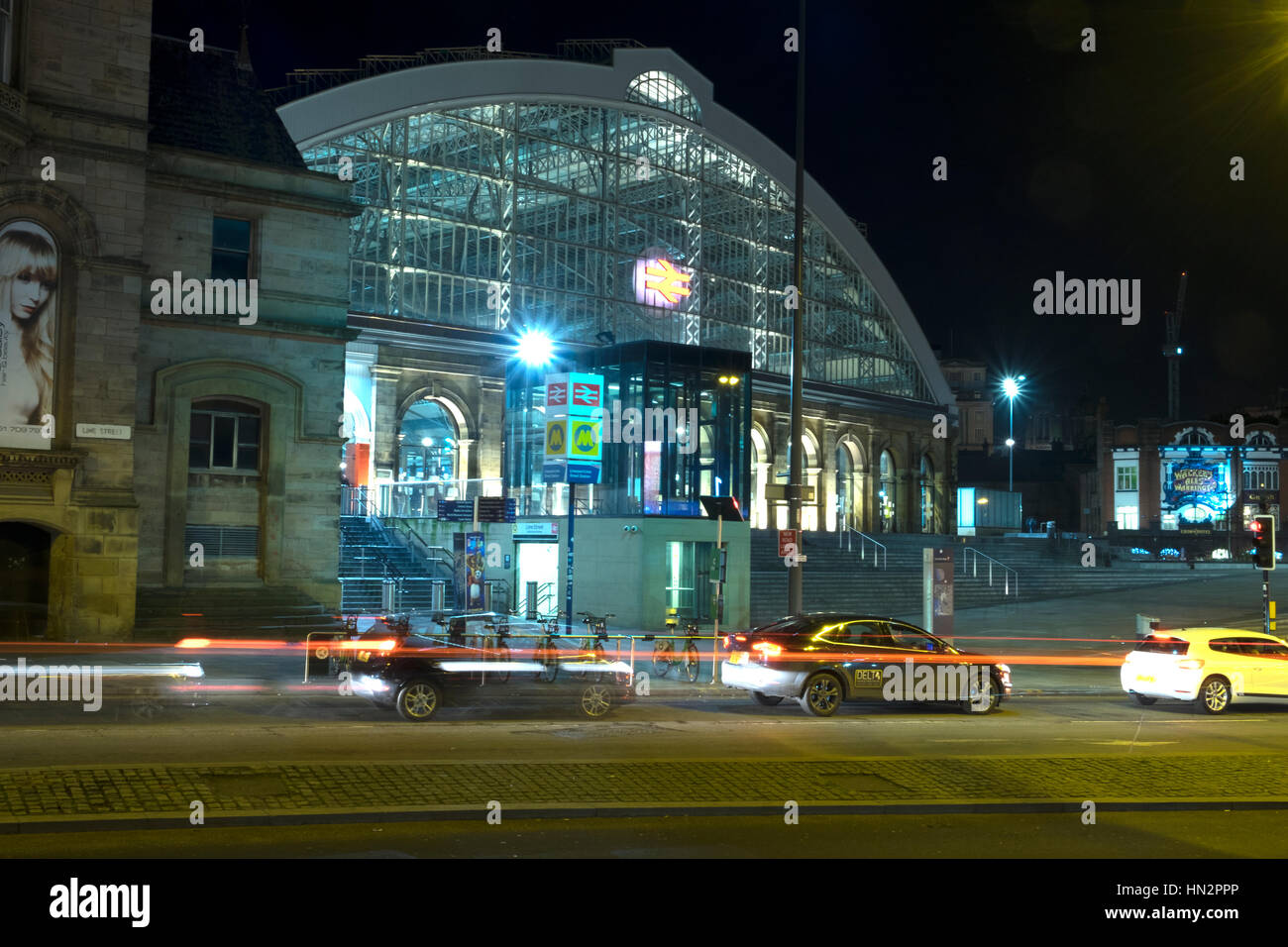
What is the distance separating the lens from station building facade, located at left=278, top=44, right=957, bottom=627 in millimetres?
36094

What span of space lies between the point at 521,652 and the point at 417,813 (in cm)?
819

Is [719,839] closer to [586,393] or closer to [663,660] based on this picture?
[663,660]

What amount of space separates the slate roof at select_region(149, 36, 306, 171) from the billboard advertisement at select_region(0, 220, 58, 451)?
534cm

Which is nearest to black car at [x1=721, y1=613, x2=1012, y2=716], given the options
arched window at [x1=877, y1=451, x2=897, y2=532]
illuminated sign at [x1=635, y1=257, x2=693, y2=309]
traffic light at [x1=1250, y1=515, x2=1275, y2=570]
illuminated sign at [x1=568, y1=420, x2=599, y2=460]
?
traffic light at [x1=1250, y1=515, x2=1275, y2=570]

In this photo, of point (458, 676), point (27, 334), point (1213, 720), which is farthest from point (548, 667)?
point (27, 334)

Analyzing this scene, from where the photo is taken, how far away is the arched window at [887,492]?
7306cm

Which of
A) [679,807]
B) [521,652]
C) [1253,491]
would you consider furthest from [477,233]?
[1253,491]

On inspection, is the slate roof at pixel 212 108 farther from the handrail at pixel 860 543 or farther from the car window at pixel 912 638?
the handrail at pixel 860 543

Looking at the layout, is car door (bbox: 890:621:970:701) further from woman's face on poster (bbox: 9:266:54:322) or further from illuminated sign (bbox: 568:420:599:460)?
woman's face on poster (bbox: 9:266:54:322)

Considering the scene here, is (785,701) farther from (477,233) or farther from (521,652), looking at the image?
(477,233)

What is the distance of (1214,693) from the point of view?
69.9 feet

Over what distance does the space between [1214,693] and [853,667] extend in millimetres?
6790

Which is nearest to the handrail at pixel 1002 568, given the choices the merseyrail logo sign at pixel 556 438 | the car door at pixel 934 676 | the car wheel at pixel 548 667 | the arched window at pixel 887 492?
the arched window at pixel 887 492

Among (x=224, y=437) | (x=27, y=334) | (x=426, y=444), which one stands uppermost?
(x=426, y=444)
